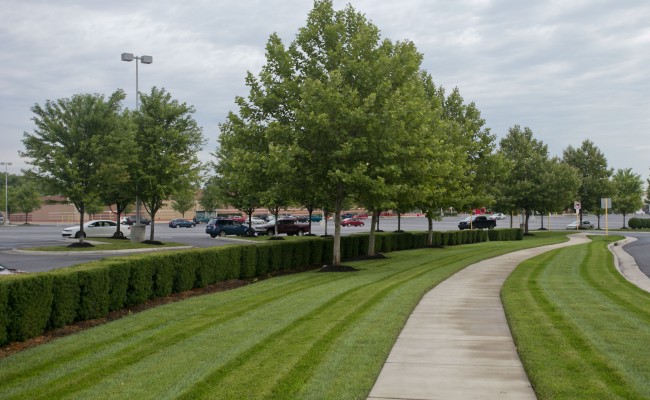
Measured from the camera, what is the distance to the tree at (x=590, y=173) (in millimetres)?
60188

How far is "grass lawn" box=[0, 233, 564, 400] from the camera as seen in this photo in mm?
6312

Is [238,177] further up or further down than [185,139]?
further down

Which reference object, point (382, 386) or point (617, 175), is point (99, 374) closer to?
point (382, 386)

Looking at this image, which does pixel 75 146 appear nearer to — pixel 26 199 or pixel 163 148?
pixel 163 148

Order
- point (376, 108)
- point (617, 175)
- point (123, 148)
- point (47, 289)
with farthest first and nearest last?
1. point (617, 175)
2. point (123, 148)
3. point (376, 108)
4. point (47, 289)

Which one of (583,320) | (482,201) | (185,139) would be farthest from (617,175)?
(583,320)

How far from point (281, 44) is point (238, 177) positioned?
16.0 ft

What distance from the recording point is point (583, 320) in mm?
9727

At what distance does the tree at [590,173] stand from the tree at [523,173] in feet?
35.3

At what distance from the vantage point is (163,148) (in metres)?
33.2

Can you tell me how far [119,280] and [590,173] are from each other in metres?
60.7

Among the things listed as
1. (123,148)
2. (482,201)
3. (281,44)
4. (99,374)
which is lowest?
(99,374)

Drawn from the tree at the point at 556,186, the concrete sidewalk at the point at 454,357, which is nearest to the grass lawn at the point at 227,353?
the concrete sidewalk at the point at 454,357

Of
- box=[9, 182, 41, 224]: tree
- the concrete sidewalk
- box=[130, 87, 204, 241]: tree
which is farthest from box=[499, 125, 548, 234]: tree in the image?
box=[9, 182, 41, 224]: tree
